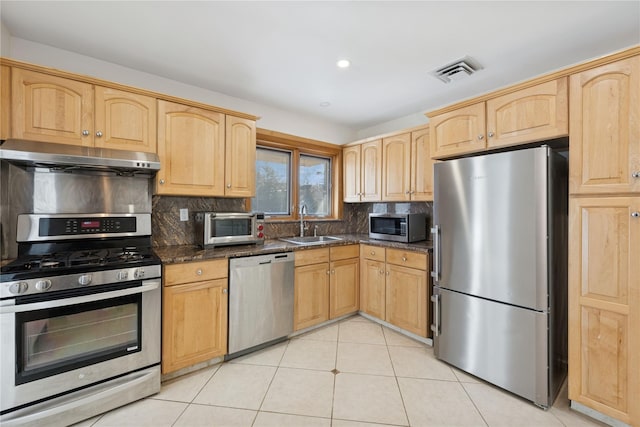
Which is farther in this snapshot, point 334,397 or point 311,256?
point 311,256

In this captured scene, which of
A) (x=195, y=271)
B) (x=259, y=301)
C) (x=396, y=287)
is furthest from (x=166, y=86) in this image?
(x=396, y=287)

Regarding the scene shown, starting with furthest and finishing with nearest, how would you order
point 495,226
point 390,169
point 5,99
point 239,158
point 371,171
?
point 371,171 → point 390,169 → point 239,158 → point 495,226 → point 5,99

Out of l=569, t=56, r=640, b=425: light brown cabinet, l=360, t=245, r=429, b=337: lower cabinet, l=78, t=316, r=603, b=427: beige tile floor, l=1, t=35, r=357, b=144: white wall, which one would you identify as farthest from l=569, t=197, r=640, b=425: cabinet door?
l=1, t=35, r=357, b=144: white wall

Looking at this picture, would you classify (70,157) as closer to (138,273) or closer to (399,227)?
(138,273)

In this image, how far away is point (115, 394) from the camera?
5.69ft

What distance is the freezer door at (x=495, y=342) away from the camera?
1788 millimetres

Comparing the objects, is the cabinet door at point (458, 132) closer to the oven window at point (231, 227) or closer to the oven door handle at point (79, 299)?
the oven window at point (231, 227)

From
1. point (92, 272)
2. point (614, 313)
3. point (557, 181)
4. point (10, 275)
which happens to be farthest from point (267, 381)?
point (557, 181)

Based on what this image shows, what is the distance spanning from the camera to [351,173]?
3.76m

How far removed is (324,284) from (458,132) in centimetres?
193

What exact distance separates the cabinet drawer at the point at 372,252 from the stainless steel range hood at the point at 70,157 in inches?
86.3

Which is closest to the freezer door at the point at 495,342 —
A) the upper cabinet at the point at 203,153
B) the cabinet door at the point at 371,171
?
the cabinet door at the point at 371,171

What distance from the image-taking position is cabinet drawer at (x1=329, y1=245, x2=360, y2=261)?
2998mm

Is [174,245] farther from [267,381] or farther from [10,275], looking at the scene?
[267,381]
